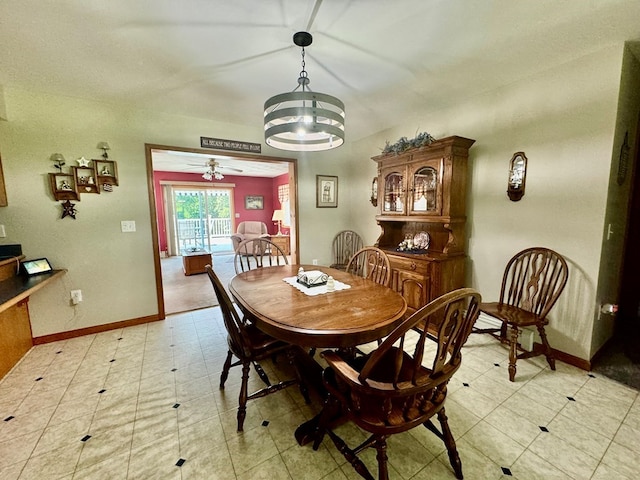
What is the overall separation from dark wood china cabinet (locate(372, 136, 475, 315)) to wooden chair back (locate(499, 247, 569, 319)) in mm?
493

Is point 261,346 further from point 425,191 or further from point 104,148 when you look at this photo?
point 104,148

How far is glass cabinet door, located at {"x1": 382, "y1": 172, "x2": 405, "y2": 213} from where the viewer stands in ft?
10.4

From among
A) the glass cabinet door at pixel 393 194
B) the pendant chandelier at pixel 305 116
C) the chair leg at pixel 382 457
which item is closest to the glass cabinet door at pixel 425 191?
the glass cabinet door at pixel 393 194

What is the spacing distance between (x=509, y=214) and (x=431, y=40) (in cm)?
168

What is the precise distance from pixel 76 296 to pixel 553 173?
4.67 meters

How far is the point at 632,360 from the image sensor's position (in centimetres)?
225

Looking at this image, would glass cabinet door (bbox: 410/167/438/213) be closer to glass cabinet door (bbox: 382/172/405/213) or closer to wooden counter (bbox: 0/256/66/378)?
glass cabinet door (bbox: 382/172/405/213)

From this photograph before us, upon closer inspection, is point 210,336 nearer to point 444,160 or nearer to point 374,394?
point 374,394

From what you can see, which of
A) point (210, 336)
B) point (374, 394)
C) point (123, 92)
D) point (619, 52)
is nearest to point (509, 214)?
point (619, 52)

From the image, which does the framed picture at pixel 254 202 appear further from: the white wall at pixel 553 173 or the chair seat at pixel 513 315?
the chair seat at pixel 513 315

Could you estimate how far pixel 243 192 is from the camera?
8516 millimetres

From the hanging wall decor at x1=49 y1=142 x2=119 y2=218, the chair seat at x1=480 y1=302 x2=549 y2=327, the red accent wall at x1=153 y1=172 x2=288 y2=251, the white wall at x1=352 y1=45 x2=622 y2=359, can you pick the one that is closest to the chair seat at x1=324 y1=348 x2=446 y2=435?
the chair seat at x1=480 y1=302 x2=549 y2=327

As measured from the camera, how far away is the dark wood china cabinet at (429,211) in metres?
2.66

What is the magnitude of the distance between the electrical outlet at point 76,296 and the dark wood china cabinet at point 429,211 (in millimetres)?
3376
